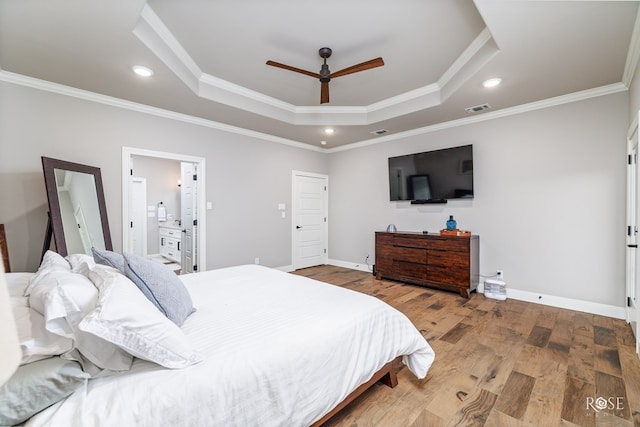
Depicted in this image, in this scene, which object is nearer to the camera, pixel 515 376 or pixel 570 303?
pixel 515 376

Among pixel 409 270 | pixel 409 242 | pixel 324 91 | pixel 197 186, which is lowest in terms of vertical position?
pixel 409 270

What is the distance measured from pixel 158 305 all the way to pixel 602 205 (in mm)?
4441

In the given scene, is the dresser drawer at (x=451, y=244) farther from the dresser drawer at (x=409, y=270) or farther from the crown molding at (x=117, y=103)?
the crown molding at (x=117, y=103)

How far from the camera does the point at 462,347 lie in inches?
97.2

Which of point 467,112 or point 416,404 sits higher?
point 467,112

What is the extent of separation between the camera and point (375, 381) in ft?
5.91

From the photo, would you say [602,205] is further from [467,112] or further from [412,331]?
[412,331]

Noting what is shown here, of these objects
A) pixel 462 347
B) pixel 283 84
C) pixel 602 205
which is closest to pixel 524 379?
pixel 462 347

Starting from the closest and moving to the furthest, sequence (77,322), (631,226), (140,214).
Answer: (77,322), (631,226), (140,214)

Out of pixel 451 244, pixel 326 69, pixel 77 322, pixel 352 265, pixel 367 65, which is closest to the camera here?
pixel 77 322

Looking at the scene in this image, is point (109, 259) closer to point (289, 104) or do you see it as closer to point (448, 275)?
point (289, 104)

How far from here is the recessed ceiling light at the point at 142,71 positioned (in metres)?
2.71

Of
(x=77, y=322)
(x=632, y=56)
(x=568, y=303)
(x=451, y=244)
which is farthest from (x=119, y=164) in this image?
(x=568, y=303)

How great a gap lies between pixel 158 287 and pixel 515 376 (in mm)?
2487
